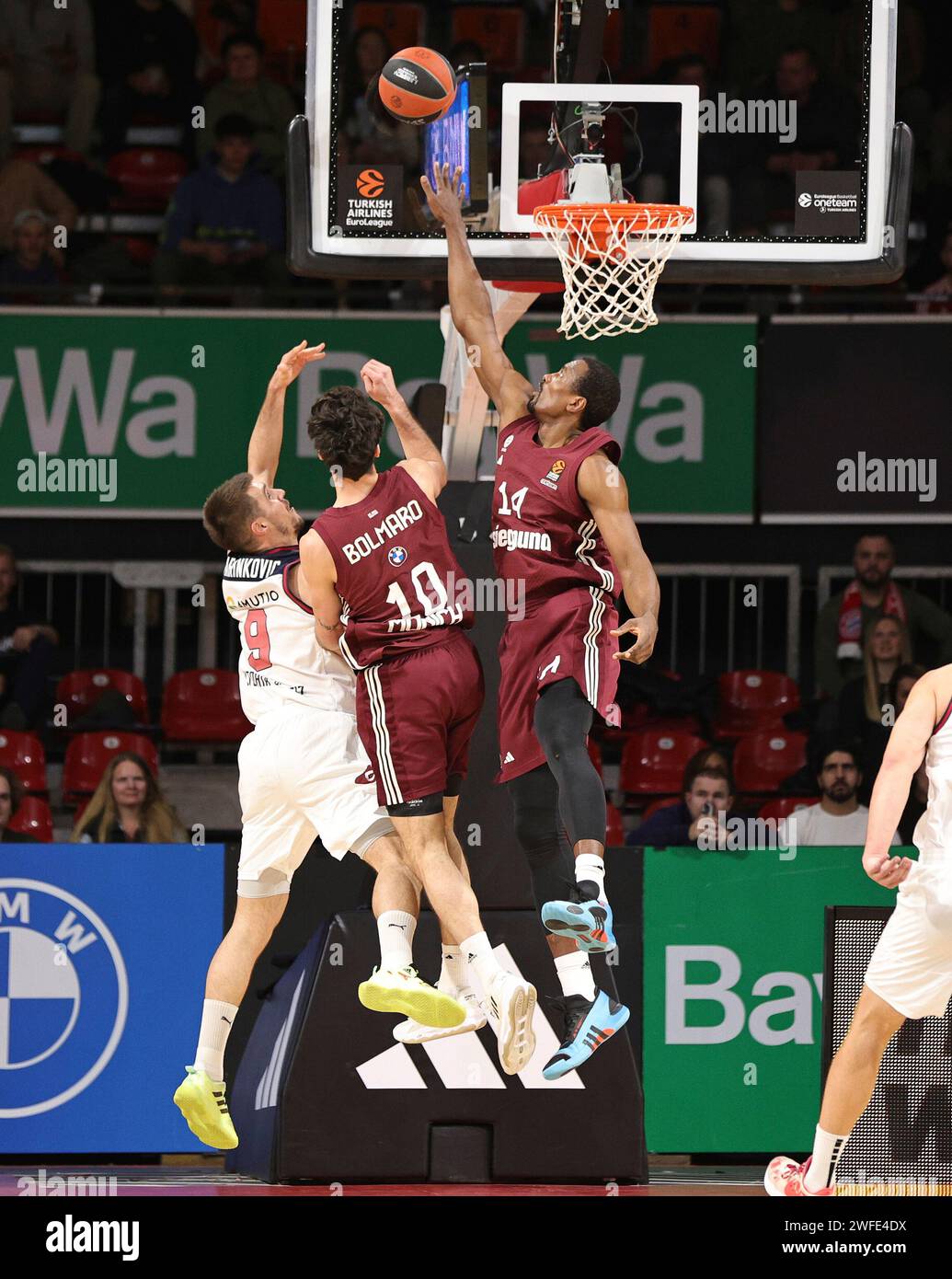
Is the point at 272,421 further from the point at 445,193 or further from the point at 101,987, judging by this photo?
the point at 101,987

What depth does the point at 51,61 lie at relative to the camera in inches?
612

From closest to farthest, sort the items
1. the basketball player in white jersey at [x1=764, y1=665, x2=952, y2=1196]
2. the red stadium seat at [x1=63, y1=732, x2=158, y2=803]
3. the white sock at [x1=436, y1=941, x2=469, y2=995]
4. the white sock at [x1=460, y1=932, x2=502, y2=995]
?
the basketball player in white jersey at [x1=764, y1=665, x2=952, y2=1196]
the white sock at [x1=460, y1=932, x2=502, y2=995]
the white sock at [x1=436, y1=941, x2=469, y2=995]
the red stadium seat at [x1=63, y1=732, x2=158, y2=803]

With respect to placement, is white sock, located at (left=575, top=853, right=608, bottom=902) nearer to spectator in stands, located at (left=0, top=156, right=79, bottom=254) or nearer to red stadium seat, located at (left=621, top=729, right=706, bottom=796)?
red stadium seat, located at (left=621, top=729, right=706, bottom=796)

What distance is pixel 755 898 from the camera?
10.3 metres

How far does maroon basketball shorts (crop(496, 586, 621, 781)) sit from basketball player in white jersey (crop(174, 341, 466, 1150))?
0.65 metres

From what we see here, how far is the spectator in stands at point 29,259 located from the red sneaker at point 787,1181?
763 cm

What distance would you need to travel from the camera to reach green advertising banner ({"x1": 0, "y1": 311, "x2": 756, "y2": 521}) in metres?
13.3

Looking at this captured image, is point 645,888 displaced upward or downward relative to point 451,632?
downward

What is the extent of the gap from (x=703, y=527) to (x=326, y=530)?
6002 mm

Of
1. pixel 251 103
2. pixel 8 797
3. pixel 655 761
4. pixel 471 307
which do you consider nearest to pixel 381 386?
pixel 471 307

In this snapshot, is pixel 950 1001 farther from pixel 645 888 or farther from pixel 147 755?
pixel 147 755

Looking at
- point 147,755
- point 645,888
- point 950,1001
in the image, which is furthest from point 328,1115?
point 147,755

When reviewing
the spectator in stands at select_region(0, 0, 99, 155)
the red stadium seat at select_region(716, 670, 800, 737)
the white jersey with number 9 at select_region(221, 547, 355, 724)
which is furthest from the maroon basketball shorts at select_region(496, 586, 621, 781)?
the spectator in stands at select_region(0, 0, 99, 155)

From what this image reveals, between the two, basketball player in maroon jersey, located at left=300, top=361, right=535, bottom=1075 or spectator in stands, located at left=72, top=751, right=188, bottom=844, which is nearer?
basketball player in maroon jersey, located at left=300, top=361, right=535, bottom=1075
